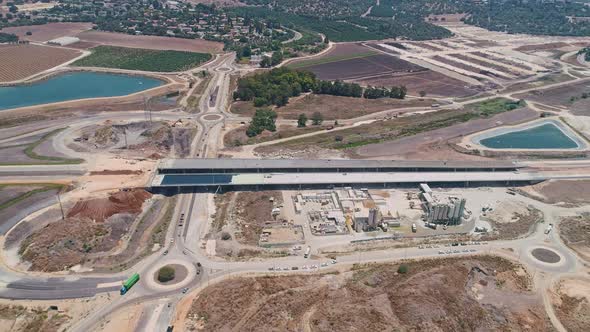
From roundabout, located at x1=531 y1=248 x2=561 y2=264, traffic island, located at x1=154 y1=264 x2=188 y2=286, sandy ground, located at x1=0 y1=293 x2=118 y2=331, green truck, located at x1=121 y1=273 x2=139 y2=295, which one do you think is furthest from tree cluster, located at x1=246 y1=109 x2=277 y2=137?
roundabout, located at x1=531 y1=248 x2=561 y2=264

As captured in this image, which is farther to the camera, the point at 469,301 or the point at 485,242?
the point at 485,242

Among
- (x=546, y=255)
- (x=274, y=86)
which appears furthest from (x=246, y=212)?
(x=274, y=86)

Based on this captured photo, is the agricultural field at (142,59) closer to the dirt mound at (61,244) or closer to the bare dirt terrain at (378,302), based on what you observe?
the dirt mound at (61,244)

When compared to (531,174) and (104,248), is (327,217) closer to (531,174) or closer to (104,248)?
(104,248)

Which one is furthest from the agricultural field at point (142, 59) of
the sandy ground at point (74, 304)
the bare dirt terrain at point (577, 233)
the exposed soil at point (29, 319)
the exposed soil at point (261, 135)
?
the bare dirt terrain at point (577, 233)

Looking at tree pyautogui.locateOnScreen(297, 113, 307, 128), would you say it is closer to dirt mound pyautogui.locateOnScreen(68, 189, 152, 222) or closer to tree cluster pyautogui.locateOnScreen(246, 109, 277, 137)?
tree cluster pyautogui.locateOnScreen(246, 109, 277, 137)

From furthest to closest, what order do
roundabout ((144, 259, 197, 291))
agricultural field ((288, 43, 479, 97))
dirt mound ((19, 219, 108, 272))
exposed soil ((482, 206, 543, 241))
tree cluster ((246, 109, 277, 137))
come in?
agricultural field ((288, 43, 479, 97)) < tree cluster ((246, 109, 277, 137)) < exposed soil ((482, 206, 543, 241)) < dirt mound ((19, 219, 108, 272)) < roundabout ((144, 259, 197, 291))

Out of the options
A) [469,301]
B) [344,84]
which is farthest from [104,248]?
[344,84]
